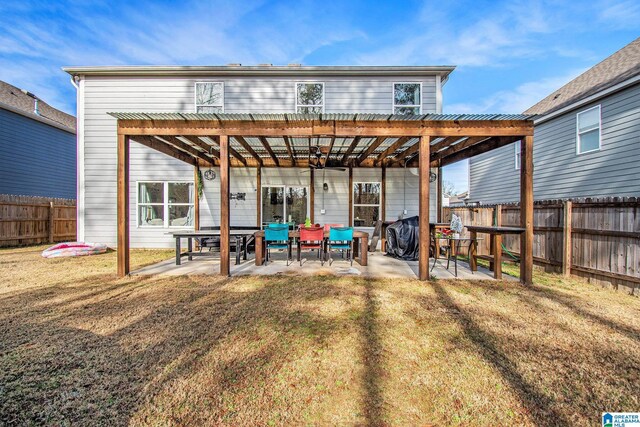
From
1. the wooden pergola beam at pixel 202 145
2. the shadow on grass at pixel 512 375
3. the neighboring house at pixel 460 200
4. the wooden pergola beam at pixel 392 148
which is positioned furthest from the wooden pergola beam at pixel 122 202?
the neighboring house at pixel 460 200

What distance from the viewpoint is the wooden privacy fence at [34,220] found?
9023 millimetres

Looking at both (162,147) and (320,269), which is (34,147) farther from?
(320,269)

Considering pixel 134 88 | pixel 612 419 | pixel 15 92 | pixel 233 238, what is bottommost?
pixel 612 419

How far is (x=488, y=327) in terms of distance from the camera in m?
3.09

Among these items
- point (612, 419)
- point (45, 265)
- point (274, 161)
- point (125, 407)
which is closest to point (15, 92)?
point (45, 265)

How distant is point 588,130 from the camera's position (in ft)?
26.5

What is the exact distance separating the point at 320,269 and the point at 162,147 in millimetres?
4476

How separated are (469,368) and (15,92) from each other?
65.5 ft

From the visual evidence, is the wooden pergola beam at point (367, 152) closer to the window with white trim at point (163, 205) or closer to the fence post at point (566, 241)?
the fence post at point (566, 241)

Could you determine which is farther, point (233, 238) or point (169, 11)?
point (169, 11)

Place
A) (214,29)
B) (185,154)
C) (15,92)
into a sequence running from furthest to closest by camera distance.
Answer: (15,92), (214,29), (185,154)

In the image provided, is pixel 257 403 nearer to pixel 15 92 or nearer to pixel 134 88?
pixel 134 88

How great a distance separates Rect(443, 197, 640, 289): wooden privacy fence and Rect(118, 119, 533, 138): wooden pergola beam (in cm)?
210

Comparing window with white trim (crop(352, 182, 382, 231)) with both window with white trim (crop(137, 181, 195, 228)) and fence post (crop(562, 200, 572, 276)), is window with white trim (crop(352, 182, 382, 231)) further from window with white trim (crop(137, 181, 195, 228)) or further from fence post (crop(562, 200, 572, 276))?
window with white trim (crop(137, 181, 195, 228))
